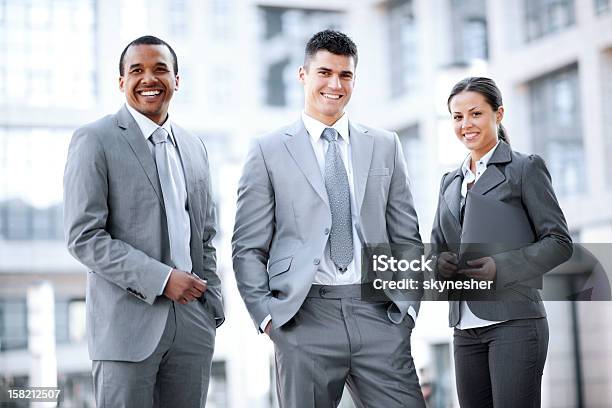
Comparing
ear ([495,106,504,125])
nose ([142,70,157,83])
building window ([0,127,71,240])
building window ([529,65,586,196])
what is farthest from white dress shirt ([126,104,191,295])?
building window ([0,127,71,240])

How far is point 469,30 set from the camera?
1165 centimetres

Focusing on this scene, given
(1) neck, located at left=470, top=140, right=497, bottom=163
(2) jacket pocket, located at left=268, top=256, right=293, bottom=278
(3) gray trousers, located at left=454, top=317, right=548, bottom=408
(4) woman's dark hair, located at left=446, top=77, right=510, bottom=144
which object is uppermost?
(4) woman's dark hair, located at left=446, top=77, right=510, bottom=144

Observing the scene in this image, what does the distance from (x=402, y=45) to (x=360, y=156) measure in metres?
11.2

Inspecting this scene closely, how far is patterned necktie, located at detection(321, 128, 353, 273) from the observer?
264cm

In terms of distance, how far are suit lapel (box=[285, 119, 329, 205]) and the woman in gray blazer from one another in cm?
44

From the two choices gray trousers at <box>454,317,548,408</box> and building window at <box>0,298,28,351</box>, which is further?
building window at <box>0,298,28,351</box>

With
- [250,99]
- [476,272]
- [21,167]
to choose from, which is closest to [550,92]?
[250,99]

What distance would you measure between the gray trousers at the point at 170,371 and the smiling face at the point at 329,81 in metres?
0.70

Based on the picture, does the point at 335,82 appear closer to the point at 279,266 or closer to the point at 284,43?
the point at 279,266

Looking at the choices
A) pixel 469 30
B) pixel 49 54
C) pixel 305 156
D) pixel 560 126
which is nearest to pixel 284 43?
pixel 469 30

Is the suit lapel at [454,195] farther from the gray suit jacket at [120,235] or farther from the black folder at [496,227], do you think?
the gray suit jacket at [120,235]

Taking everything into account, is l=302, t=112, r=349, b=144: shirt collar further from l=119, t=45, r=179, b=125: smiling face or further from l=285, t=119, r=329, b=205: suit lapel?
l=119, t=45, r=179, b=125: smiling face

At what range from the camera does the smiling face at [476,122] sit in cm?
280

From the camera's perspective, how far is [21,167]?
11648mm
